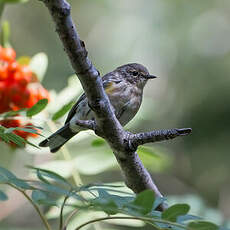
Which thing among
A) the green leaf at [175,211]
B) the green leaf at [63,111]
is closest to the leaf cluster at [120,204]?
the green leaf at [175,211]

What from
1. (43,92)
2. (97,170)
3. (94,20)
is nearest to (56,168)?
(97,170)

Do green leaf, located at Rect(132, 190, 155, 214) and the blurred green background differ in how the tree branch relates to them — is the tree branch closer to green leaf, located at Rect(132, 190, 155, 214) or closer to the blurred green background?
green leaf, located at Rect(132, 190, 155, 214)

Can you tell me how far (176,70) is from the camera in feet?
24.2

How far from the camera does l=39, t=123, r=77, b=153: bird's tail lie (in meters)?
4.03

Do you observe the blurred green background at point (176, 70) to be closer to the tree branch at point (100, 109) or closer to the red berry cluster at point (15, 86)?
the red berry cluster at point (15, 86)

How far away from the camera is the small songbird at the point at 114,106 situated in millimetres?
4141

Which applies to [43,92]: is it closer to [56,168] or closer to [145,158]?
[56,168]

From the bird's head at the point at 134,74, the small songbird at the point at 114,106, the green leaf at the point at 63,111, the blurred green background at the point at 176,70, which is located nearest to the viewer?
the green leaf at the point at 63,111

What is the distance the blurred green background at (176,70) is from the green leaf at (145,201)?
14.8ft

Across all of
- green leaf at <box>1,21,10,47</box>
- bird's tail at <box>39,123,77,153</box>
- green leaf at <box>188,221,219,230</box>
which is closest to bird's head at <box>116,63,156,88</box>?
bird's tail at <box>39,123,77,153</box>

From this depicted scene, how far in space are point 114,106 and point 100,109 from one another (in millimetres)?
1897

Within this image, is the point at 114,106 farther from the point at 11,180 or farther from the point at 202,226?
the point at 202,226

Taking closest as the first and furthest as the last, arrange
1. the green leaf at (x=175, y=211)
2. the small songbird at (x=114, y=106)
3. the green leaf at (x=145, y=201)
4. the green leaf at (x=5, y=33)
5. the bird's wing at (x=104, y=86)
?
the green leaf at (x=145, y=201) → the green leaf at (x=175, y=211) → the green leaf at (x=5, y=33) → the small songbird at (x=114, y=106) → the bird's wing at (x=104, y=86)

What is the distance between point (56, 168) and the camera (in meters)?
3.75
